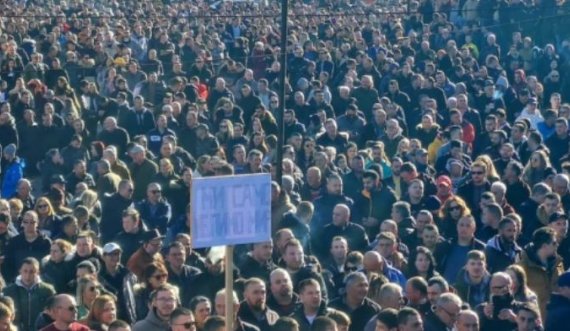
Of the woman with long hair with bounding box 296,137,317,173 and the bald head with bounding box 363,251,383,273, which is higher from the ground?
the bald head with bounding box 363,251,383,273

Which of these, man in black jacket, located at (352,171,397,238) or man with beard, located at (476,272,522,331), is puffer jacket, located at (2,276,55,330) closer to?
man with beard, located at (476,272,522,331)

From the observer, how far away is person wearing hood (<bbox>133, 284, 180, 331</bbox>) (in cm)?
1052

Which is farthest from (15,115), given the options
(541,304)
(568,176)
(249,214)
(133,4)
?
(133,4)

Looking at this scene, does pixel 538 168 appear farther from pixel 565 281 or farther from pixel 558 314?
pixel 558 314

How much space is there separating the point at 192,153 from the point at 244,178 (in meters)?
10.6

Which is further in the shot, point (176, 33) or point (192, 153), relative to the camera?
point (176, 33)

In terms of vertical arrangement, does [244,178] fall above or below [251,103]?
above

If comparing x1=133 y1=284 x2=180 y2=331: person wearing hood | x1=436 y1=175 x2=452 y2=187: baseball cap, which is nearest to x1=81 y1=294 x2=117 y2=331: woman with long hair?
x1=133 y1=284 x2=180 y2=331: person wearing hood

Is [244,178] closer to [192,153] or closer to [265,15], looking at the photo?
[192,153]

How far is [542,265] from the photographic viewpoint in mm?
12219

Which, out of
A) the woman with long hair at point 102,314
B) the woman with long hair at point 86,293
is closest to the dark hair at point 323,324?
the woman with long hair at point 102,314

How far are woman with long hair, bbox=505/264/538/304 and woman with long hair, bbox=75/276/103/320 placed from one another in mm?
3179

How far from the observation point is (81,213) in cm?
1455

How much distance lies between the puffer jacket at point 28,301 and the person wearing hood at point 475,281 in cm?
332
